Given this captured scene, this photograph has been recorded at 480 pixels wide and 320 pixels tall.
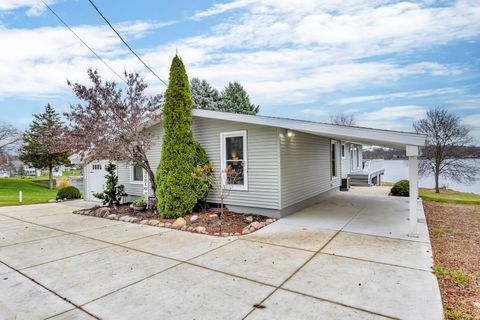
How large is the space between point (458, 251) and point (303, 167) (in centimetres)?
457

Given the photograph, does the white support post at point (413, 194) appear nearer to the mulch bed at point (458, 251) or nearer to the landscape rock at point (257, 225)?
the mulch bed at point (458, 251)

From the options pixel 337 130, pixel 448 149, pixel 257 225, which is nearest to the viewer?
pixel 337 130

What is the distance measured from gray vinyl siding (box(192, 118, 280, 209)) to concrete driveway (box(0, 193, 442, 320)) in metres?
1.08

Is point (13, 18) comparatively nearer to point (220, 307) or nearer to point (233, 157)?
point (233, 157)

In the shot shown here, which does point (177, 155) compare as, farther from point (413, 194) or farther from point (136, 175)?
point (413, 194)

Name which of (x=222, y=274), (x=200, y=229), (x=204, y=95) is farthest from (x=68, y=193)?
(x=204, y=95)

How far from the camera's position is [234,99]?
→ 25.2 metres

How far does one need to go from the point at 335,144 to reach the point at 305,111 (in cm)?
2182

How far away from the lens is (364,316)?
8.79 feet

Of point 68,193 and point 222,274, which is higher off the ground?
point 68,193

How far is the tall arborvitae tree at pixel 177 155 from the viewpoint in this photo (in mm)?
7422

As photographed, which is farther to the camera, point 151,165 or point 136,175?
point 136,175

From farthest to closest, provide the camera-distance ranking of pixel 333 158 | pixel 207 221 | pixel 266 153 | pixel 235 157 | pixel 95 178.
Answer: pixel 333 158
pixel 95 178
pixel 235 157
pixel 266 153
pixel 207 221

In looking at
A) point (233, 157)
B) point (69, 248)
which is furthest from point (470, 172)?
point (69, 248)
